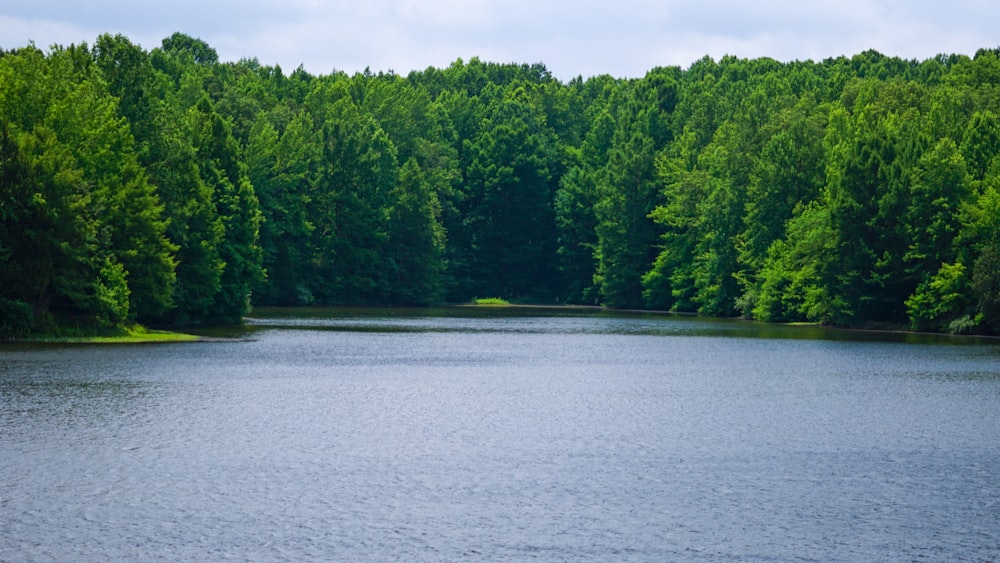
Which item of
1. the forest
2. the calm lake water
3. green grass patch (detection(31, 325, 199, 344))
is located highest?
the forest

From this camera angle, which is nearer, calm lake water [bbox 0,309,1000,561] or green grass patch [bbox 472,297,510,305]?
calm lake water [bbox 0,309,1000,561]

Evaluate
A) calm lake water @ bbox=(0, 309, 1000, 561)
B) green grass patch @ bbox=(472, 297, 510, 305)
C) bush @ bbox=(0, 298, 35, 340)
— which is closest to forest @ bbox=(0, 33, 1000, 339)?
bush @ bbox=(0, 298, 35, 340)

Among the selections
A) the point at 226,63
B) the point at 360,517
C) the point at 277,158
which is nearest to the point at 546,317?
the point at 277,158

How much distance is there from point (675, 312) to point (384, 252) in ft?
104

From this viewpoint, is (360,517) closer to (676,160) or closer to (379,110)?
(676,160)

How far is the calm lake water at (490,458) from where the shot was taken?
83.5ft

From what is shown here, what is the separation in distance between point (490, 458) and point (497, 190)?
12885 cm

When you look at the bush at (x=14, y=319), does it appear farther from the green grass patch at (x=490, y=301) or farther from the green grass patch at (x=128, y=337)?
the green grass patch at (x=490, y=301)

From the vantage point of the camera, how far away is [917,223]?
9369cm

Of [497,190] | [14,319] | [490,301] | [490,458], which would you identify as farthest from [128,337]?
[497,190]

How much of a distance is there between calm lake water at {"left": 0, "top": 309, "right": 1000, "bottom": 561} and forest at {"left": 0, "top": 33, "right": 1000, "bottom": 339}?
446 inches

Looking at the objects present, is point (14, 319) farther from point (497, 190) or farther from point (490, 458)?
point (497, 190)

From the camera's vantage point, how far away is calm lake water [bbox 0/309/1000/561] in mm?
25438

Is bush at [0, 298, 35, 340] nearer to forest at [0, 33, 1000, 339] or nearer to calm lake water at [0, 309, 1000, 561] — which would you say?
forest at [0, 33, 1000, 339]
